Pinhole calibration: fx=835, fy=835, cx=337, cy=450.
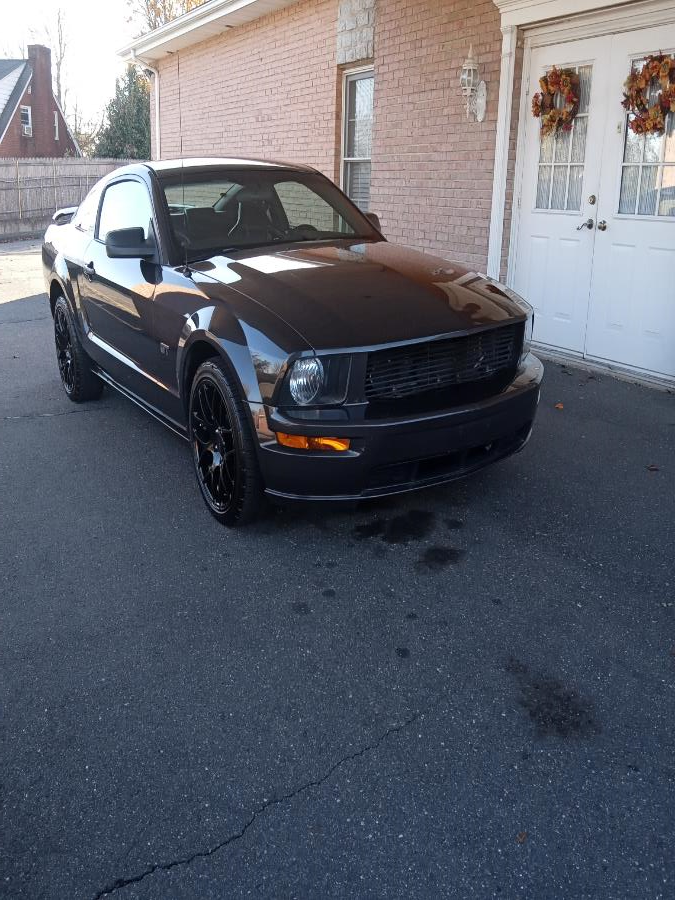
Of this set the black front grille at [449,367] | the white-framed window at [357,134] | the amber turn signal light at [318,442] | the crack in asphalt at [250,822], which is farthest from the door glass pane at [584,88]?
the crack in asphalt at [250,822]

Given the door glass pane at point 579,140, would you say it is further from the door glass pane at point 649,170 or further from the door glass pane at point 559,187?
the door glass pane at point 649,170

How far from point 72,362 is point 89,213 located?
1093mm

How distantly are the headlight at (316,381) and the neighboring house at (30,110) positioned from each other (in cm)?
4129

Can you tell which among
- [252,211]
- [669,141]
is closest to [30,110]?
[669,141]

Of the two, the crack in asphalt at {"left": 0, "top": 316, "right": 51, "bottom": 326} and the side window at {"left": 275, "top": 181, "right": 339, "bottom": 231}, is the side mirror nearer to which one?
the side window at {"left": 275, "top": 181, "right": 339, "bottom": 231}

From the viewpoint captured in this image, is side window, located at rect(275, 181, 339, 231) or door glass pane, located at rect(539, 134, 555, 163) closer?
side window, located at rect(275, 181, 339, 231)

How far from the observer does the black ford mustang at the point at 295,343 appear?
3.47 m

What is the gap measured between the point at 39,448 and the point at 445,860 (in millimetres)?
4025

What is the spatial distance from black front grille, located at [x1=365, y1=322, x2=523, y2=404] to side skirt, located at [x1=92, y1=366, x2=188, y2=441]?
1.36 meters

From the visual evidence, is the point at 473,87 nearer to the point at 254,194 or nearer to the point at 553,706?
the point at 254,194

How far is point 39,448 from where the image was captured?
211 inches

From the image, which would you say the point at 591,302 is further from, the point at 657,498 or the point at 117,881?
the point at 117,881

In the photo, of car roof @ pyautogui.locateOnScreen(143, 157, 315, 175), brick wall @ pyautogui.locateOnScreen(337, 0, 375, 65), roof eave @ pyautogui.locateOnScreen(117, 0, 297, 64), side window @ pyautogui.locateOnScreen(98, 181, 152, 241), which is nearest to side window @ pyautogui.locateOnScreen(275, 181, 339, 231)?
car roof @ pyautogui.locateOnScreen(143, 157, 315, 175)

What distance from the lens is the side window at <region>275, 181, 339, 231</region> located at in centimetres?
508
